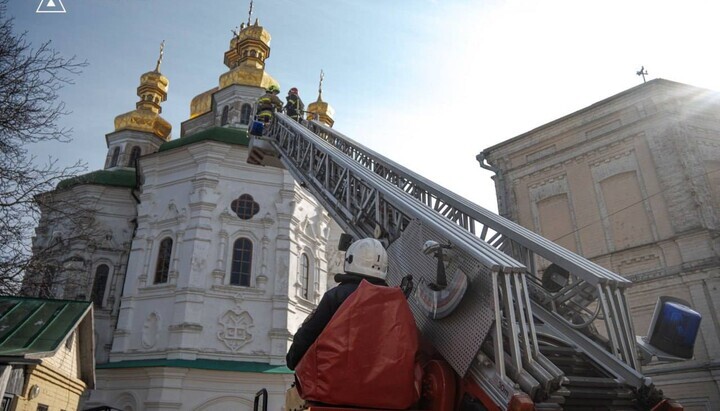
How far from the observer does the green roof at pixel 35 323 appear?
29.7ft

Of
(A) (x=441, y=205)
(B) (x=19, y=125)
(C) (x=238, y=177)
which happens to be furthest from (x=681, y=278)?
(C) (x=238, y=177)

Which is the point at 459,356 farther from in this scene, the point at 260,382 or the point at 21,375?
the point at 260,382

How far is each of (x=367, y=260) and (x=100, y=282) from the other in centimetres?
2294

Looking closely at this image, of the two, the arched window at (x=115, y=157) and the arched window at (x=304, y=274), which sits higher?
the arched window at (x=115, y=157)

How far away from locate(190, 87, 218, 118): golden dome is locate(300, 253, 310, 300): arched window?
14.9m

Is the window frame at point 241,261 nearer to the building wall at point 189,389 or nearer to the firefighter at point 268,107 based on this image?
the building wall at point 189,389

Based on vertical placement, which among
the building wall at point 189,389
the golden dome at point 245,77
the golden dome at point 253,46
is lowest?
the building wall at point 189,389

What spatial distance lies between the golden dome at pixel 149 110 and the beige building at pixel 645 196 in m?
26.2

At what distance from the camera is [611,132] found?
13578 mm

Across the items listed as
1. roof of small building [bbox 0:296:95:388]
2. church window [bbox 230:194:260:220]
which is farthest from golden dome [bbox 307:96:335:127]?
roof of small building [bbox 0:296:95:388]

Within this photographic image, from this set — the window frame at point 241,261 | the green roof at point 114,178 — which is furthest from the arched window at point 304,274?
the green roof at point 114,178

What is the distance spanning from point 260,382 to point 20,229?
397 inches

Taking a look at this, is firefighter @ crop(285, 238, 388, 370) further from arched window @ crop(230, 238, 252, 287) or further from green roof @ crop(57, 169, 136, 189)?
green roof @ crop(57, 169, 136, 189)

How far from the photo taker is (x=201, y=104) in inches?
1262
